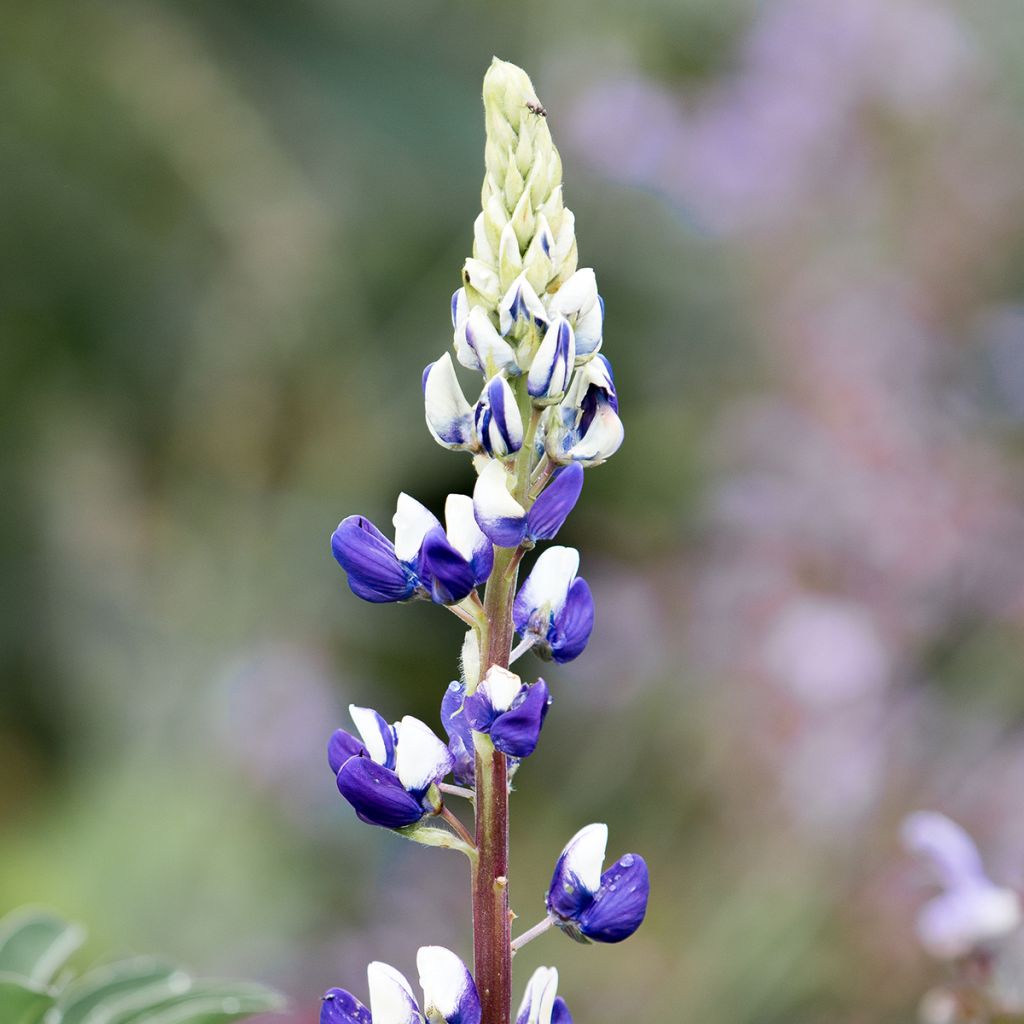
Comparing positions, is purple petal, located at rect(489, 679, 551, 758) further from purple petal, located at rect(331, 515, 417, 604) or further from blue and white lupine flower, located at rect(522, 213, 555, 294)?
blue and white lupine flower, located at rect(522, 213, 555, 294)

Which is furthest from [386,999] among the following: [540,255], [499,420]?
[540,255]

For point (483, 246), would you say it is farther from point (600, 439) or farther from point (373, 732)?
point (373, 732)

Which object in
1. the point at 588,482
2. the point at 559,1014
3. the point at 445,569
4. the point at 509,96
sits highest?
the point at 588,482

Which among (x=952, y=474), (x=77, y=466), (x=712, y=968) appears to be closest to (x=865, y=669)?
(x=952, y=474)

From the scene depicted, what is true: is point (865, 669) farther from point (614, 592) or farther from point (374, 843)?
point (374, 843)

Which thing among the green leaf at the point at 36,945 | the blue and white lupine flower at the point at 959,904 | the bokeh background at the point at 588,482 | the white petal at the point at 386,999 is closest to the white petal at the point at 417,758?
the white petal at the point at 386,999

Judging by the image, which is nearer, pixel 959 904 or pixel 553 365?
pixel 553 365

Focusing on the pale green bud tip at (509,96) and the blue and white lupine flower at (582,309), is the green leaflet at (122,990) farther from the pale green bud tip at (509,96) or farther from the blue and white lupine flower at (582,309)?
the pale green bud tip at (509,96)

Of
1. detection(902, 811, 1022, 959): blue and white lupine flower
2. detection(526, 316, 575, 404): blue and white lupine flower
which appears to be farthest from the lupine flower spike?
detection(902, 811, 1022, 959): blue and white lupine flower
